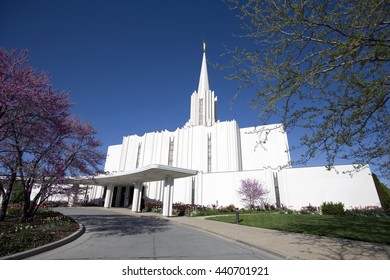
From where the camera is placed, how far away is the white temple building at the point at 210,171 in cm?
2373

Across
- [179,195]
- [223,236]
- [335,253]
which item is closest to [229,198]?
[179,195]

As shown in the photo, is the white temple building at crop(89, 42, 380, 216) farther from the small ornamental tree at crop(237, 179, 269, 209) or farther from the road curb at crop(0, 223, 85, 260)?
the road curb at crop(0, 223, 85, 260)

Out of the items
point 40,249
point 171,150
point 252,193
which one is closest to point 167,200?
point 252,193

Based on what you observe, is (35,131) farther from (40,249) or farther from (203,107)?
(203,107)

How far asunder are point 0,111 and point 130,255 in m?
6.24

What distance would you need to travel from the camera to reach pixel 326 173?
84.6 ft

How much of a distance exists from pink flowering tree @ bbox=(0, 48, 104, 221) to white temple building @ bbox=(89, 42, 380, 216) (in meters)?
7.21

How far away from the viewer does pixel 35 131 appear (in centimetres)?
728

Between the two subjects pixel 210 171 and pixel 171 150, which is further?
pixel 171 150

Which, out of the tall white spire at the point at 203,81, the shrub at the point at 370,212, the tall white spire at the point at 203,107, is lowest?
the shrub at the point at 370,212

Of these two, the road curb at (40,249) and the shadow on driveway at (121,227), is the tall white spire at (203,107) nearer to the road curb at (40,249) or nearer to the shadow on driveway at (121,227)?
the shadow on driveway at (121,227)

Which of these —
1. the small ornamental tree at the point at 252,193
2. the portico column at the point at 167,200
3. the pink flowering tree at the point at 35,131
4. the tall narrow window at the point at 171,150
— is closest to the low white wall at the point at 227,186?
the small ornamental tree at the point at 252,193

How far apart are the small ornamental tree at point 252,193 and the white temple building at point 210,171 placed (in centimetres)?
103

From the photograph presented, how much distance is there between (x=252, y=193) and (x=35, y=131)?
25.9 meters
